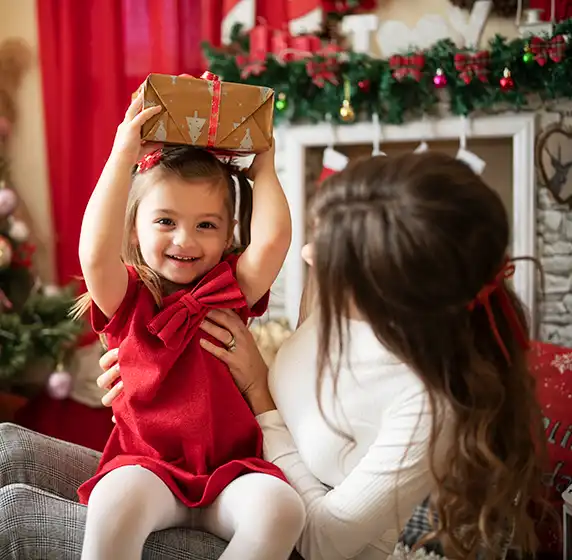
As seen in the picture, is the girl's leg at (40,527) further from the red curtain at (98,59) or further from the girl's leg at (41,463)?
the red curtain at (98,59)

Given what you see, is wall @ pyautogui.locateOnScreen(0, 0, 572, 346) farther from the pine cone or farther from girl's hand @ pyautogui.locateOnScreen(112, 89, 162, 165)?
girl's hand @ pyautogui.locateOnScreen(112, 89, 162, 165)

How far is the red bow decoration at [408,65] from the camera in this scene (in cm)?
284

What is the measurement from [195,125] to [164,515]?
2.12 feet

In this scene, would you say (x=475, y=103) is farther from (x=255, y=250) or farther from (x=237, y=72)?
(x=255, y=250)

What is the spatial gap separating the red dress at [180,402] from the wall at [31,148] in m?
2.31

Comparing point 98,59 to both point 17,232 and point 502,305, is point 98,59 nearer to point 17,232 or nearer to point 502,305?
point 17,232

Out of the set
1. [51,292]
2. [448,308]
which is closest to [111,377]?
[448,308]

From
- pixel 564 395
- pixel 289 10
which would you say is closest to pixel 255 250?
pixel 564 395

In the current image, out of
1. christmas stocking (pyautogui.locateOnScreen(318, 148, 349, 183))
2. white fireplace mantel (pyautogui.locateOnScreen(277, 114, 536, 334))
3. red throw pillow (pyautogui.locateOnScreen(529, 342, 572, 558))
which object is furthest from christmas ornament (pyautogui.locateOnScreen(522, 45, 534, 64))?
red throw pillow (pyautogui.locateOnScreen(529, 342, 572, 558))

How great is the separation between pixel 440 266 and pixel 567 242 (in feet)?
7.28

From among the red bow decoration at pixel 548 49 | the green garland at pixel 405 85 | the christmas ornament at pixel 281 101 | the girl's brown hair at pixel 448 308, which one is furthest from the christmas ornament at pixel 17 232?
the girl's brown hair at pixel 448 308

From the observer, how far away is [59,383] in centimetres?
311

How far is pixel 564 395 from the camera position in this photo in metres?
2.28

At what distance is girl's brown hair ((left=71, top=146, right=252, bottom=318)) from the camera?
53.4 inches
